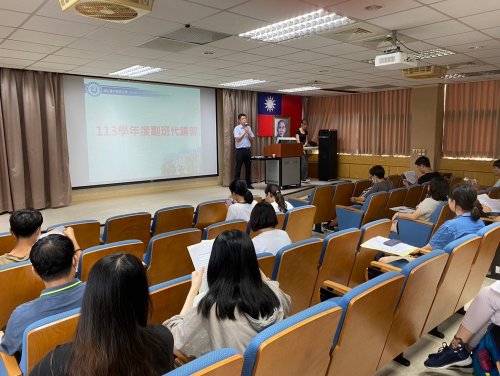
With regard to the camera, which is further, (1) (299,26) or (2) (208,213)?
(2) (208,213)

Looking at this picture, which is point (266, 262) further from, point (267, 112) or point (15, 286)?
point (267, 112)

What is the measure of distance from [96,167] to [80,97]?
4.91 feet

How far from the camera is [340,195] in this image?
574 centimetres

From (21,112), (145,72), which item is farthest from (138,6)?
(21,112)

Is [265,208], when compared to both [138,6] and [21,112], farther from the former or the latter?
[21,112]

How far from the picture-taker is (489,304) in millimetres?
2012

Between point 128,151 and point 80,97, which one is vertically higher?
point 80,97

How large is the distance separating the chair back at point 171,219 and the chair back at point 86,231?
60cm

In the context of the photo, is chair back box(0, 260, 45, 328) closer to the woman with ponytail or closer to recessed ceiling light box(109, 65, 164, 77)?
the woman with ponytail

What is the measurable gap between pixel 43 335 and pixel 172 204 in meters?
6.29

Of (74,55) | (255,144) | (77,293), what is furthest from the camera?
(255,144)

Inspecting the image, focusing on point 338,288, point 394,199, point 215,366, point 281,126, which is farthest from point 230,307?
point 281,126

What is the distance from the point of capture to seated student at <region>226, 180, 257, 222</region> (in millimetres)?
4086

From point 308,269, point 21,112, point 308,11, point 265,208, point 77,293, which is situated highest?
point 308,11
